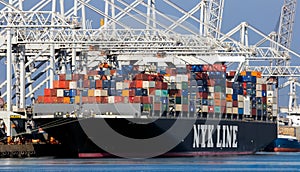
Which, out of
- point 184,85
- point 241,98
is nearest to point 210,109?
point 184,85

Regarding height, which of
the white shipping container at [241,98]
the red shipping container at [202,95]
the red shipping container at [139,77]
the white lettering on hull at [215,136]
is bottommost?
the white lettering on hull at [215,136]

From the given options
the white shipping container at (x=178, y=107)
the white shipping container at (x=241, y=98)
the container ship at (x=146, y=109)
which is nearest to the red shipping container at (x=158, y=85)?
the container ship at (x=146, y=109)

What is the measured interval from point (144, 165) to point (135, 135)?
29.2 feet

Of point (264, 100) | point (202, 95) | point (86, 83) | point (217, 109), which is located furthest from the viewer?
point (264, 100)

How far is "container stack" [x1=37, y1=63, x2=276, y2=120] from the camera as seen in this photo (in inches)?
3086

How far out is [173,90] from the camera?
82.9 metres

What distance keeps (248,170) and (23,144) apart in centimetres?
1984

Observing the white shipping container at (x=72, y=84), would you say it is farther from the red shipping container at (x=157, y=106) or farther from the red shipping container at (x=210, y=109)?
the red shipping container at (x=210, y=109)

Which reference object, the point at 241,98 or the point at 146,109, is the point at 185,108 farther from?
the point at 241,98

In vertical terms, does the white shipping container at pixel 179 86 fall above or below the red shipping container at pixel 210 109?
above

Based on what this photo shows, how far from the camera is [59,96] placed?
79.4 meters

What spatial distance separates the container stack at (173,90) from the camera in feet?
257

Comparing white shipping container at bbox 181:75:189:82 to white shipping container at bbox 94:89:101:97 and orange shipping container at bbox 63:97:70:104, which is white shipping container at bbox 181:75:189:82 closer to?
white shipping container at bbox 94:89:101:97

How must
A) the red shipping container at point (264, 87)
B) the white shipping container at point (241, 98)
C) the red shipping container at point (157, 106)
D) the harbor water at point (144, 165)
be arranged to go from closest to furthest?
1. the harbor water at point (144, 165)
2. the red shipping container at point (157, 106)
3. the white shipping container at point (241, 98)
4. the red shipping container at point (264, 87)
